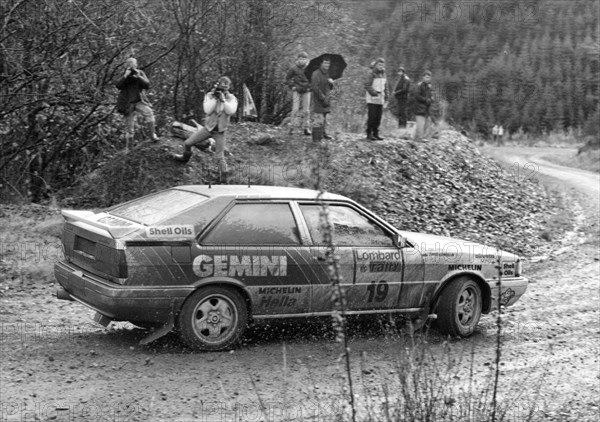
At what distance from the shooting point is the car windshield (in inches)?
293

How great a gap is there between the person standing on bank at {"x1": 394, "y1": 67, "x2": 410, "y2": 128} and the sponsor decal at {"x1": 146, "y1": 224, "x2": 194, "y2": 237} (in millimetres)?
14095

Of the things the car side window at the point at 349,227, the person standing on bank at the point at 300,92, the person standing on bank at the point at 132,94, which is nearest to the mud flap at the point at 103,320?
the car side window at the point at 349,227

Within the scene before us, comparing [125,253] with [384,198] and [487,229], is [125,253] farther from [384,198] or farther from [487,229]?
[487,229]

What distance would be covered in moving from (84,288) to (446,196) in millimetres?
10771

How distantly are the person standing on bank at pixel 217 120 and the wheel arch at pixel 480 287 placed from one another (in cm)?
619

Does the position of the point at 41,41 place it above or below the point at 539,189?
above

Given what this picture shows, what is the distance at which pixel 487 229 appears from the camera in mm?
15758

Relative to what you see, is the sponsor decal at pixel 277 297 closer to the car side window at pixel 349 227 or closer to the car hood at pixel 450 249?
the car side window at pixel 349 227

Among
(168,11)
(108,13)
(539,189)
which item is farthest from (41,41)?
(539,189)

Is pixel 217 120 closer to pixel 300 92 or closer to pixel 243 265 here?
pixel 300 92

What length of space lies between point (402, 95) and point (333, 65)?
2413 mm

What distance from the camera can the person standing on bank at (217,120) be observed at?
13.6 meters

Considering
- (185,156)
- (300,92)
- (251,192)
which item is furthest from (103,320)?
(300,92)

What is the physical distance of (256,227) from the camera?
7.59 m
